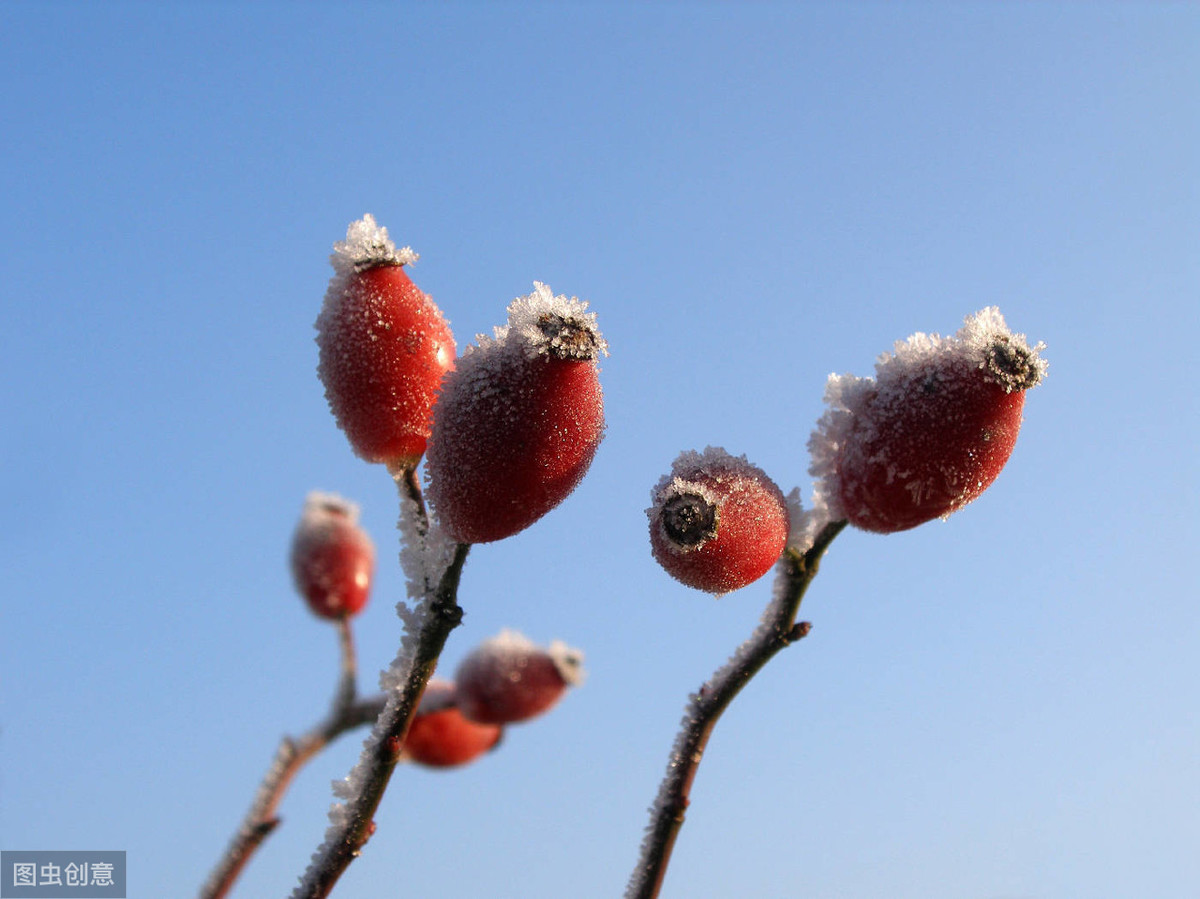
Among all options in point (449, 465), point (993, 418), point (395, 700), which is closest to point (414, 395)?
point (449, 465)

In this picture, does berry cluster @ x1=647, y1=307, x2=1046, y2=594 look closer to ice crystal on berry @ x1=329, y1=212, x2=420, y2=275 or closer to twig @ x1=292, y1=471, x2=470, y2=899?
twig @ x1=292, y1=471, x2=470, y2=899

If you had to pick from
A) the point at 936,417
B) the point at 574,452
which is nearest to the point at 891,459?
the point at 936,417

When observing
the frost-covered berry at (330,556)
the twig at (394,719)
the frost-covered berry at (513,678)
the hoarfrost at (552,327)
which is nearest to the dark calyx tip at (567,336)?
the hoarfrost at (552,327)

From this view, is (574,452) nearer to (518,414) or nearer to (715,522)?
(518,414)

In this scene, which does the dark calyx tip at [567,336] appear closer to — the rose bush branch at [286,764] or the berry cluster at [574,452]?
the berry cluster at [574,452]

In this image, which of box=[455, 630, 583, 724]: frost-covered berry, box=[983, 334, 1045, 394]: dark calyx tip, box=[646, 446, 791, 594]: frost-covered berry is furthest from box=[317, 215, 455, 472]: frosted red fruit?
box=[455, 630, 583, 724]: frost-covered berry
